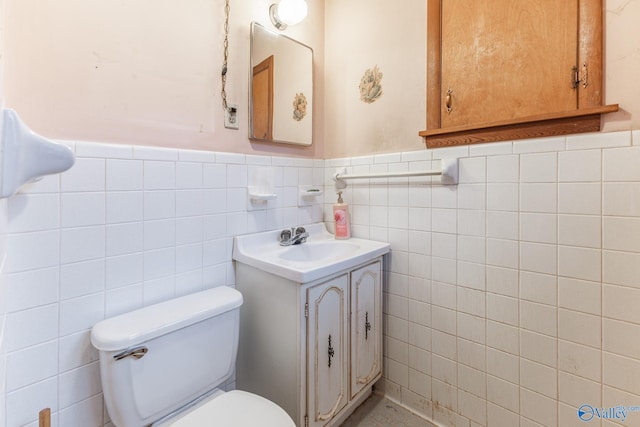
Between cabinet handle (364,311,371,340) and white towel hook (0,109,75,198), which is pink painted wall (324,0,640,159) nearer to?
cabinet handle (364,311,371,340)

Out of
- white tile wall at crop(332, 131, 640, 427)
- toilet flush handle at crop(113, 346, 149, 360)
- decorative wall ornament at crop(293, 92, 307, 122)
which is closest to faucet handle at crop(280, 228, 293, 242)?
white tile wall at crop(332, 131, 640, 427)

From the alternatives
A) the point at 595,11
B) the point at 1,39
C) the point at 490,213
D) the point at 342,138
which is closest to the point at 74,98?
the point at 1,39

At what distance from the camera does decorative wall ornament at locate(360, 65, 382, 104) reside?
1.57 metres

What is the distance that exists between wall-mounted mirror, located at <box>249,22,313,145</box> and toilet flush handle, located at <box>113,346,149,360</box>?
99cm

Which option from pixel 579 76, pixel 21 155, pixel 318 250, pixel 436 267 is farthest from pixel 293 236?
pixel 579 76

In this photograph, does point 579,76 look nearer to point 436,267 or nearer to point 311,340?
point 436,267

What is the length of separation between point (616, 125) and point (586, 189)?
8.7 inches

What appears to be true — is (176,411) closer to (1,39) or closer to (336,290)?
(336,290)

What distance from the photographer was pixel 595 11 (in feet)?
3.20

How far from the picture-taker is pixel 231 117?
53.4 inches

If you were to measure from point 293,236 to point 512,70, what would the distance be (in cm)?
122

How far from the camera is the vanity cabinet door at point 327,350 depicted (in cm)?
114

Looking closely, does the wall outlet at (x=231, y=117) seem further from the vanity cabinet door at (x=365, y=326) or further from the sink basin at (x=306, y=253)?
the vanity cabinet door at (x=365, y=326)

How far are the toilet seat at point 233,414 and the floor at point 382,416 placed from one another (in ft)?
2.04
